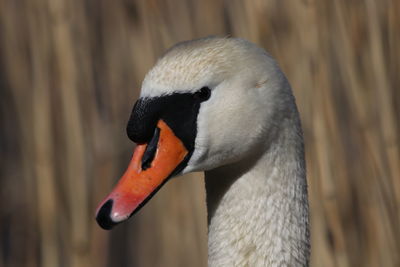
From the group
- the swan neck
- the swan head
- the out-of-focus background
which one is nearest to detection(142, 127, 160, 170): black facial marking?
the swan head

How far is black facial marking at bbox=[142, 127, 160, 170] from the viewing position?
4.19 ft

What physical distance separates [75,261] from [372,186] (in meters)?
0.76

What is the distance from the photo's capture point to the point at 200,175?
222 cm

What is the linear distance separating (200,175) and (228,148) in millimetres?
925

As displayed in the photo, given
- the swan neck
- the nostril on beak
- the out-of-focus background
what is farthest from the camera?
the out-of-focus background

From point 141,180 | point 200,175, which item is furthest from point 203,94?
point 200,175

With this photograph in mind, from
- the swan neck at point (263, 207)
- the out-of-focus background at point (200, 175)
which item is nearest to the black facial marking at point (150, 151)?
the swan neck at point (263, 207)

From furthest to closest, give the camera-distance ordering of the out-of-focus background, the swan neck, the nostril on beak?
the out-of-focus background → the swan neck → the nostril on beak

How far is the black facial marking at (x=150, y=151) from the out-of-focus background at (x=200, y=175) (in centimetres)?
85

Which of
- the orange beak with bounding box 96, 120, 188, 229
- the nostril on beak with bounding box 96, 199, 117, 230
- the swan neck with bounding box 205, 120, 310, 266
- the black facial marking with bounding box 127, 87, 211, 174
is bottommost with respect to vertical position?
the swan neck with bounding box 205, 120, 310, 266

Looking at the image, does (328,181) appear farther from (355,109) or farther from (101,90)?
(101,90)

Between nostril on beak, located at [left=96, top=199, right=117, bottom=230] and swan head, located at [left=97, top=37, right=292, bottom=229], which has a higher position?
swan head, located at [left=97, top=37, right=292, bottom=229]

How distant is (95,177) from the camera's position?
7.80ft

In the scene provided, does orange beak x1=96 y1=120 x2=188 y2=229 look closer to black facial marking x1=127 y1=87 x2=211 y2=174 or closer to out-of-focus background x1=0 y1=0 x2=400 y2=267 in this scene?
black facial marking x1=127 y1=87 x2=211 y2=174
